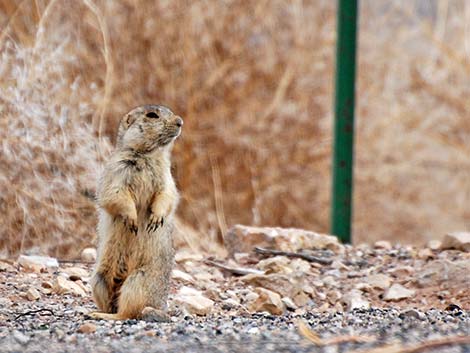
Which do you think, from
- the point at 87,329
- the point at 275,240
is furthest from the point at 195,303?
the point at 275,240

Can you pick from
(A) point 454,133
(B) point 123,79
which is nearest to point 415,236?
(A) point 454,133

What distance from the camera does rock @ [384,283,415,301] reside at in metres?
5.68

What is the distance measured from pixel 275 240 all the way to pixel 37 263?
4.93 ft

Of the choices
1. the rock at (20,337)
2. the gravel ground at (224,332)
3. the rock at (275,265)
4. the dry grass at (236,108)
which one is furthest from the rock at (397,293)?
the rock at (20,337)

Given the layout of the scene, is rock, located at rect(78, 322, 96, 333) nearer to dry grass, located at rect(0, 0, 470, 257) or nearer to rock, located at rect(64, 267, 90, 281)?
rock, located at rect(64, 267, 90, 281)

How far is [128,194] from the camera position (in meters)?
4.64

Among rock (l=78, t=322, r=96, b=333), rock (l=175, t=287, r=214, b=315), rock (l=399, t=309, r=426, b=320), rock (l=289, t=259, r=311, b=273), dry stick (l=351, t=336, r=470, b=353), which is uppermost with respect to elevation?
dry stick (l=351, t=336, r=470, b=353)

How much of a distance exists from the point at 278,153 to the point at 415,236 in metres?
2.00

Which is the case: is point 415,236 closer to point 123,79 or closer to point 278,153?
point 278,153

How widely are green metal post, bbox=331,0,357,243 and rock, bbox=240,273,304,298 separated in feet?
4.95

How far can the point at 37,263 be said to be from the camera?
585cm

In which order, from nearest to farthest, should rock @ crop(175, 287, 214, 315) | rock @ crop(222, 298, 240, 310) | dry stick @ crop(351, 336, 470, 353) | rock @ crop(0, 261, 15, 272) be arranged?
dry stick @ crop(351, 336, 470, 353) → rock @ crop(175, 287, 214, 315) → rock @ crop(222, 298, 240, 310) → rock @ crop(0, 261, 15, 272)

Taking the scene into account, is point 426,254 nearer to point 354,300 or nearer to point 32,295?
point 354,300

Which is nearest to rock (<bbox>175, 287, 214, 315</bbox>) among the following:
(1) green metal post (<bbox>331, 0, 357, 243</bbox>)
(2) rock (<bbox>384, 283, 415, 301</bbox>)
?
(2) rock (<bbox>384, 283, 415, 301</bbox>)
